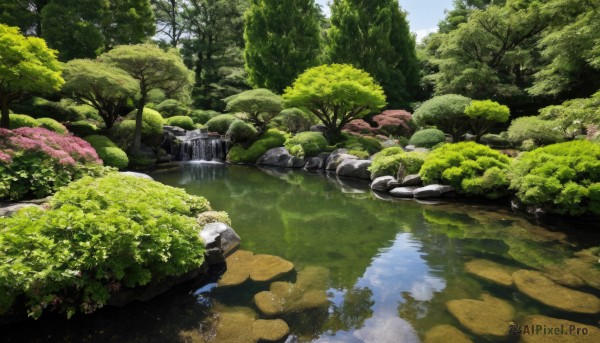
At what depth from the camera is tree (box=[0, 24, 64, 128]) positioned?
916 cm

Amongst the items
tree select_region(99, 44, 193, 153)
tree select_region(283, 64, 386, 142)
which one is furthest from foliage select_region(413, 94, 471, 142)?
tree select_region(99, 44, 193, 153)

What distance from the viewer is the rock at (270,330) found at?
426 centimetres

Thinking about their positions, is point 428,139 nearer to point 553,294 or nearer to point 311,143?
point 311,143

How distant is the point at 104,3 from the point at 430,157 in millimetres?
21666

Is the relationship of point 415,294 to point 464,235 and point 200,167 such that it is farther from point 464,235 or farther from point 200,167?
point 200,167

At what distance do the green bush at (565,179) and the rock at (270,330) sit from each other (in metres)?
7.64

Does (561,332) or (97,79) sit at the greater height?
(97,79)

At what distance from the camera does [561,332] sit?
171 inches

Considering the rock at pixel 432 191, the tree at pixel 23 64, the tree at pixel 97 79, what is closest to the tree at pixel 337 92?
the rock at pixel 432 191

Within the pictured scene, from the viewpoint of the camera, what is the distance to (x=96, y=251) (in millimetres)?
4055

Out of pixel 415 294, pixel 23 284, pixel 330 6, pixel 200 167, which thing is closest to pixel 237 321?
pixel 23 284

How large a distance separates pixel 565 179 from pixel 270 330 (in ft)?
27.5

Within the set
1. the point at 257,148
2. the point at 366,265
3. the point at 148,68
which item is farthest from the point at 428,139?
the point at 148,68

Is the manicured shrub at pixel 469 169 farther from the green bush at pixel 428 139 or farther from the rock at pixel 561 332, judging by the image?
the rock at pixel 561 332
